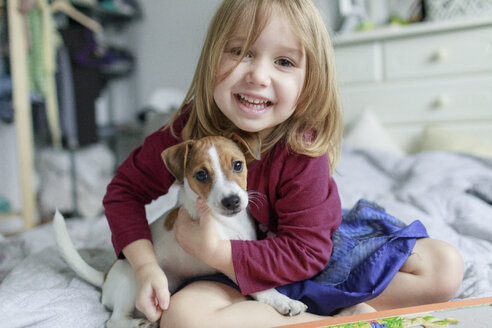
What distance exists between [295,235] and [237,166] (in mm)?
182

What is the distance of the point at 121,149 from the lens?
3977 millimetres

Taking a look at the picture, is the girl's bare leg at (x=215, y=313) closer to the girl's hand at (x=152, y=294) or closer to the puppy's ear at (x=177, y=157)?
the girl's hand at (x=152, y=294)

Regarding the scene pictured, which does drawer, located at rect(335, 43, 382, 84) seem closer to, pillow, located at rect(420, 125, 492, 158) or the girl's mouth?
pillow, located at rect(420, 125, 492, 158)

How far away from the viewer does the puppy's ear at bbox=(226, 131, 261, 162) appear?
0.83 m

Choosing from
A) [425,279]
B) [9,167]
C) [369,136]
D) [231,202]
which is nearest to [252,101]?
[231,202]

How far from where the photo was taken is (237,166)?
80 cm

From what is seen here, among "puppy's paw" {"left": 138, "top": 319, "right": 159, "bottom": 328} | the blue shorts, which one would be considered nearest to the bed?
"puppy's paw" {"left": 138, "top": 319, "right": 159, "bottom": 328}

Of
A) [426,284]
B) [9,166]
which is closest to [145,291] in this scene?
[426,284]

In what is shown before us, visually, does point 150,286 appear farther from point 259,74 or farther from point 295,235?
point 259,74

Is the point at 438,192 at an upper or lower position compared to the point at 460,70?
lower

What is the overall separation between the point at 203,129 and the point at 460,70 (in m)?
2.18

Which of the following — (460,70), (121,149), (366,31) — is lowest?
(121,149)

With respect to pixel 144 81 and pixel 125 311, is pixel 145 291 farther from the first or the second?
pixel 144 81

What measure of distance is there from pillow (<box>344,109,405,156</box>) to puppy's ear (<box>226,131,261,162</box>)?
166 cm
